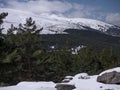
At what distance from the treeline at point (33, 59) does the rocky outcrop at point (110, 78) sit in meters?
13.0

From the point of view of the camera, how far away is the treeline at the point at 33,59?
3753 centimetres

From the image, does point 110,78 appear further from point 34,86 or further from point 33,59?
point 33,59

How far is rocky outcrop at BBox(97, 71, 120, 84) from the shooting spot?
62.0 feet

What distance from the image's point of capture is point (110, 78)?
19.2 meters

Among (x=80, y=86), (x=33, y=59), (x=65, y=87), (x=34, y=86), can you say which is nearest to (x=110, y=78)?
(x=80, y=86)

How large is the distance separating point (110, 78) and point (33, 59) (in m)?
29.2

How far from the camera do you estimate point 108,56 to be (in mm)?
66000

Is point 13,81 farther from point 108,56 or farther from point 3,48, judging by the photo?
point 108,56

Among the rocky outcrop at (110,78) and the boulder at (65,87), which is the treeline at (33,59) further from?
the rocky outcrop at (110,78)

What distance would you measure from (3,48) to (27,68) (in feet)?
37.2

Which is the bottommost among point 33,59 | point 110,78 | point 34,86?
point 33,59

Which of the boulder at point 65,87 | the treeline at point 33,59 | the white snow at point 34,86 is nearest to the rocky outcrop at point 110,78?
the boulder at point 65,87

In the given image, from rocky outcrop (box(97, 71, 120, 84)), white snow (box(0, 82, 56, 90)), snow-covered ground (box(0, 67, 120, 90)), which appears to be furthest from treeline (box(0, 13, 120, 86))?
rocky outcrop (box(97, 71, 120, 84))

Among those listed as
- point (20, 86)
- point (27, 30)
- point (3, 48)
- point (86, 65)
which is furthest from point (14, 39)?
point (20, 86)
